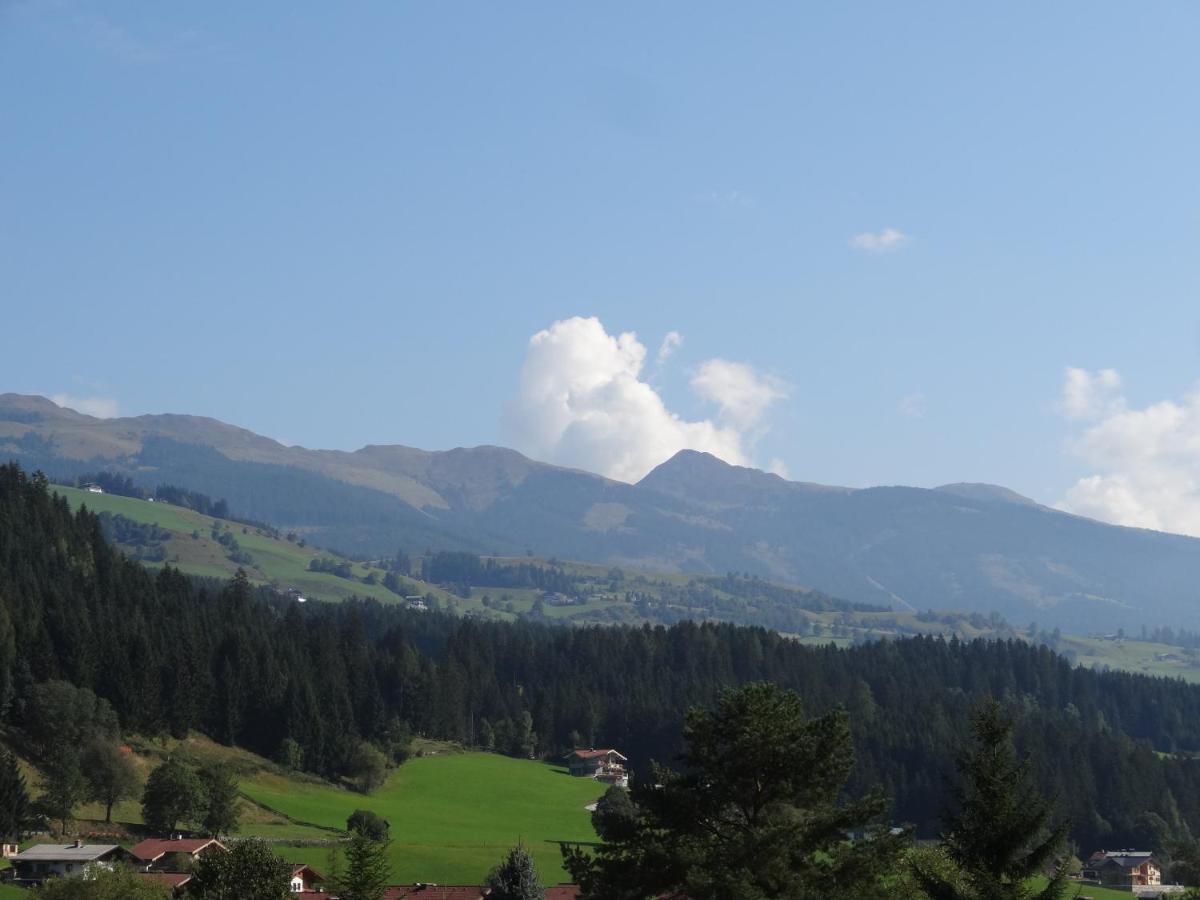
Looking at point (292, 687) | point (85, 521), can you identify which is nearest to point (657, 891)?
point (292, 687)

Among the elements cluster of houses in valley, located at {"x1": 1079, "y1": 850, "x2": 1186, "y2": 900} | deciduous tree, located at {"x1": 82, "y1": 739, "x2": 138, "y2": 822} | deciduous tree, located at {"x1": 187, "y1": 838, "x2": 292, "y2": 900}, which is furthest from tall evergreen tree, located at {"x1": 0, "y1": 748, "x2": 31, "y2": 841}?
cluster of houses in valley, located at {"x1": 1079, "y1": 850, "x2": 1186, "y2": 900}

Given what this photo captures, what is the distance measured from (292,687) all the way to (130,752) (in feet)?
95.6

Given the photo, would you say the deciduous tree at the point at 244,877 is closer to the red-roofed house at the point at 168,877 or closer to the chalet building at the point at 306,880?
the red-roofed house at the point at 168,877

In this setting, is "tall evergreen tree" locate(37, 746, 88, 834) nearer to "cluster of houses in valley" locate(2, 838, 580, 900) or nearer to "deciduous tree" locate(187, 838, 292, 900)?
"cluster of houses in valley" locate(2, 838, 580, 900)

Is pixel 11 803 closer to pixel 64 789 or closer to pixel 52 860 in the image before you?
pixel 64 789

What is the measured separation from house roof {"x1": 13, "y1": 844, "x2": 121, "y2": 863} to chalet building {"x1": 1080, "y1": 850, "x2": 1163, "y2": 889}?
94.6m

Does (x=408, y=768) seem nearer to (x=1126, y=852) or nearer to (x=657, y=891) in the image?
(x=1126, y=852)

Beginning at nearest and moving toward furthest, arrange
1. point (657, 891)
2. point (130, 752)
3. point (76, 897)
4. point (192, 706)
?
point (657, 891), point (76, 897), point (130, 752), point (192, 706)

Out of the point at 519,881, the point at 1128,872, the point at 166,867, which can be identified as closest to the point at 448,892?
the point at 166,867

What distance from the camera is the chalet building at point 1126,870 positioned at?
15325 cm

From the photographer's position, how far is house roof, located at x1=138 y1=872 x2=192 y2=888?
90.1 metres

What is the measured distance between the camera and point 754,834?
45.3 metres

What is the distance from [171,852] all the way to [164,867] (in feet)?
7.30

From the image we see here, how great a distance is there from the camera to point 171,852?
103 metres
